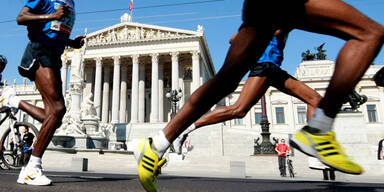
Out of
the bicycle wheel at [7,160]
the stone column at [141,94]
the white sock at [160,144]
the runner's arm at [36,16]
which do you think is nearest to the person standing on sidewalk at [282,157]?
the bicycle wheel at [7,160]

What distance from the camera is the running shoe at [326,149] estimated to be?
4.78ft

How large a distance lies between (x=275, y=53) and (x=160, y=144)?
2164 mm

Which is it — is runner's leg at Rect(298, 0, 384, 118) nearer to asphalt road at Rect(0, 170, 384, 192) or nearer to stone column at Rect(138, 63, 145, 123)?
asphalt road at Rect(0, 170, 384, 192)

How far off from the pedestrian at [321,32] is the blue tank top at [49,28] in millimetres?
2240

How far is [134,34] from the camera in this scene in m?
41.9

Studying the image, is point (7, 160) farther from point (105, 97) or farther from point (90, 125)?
point (105, 97)

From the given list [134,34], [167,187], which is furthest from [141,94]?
[167,187]

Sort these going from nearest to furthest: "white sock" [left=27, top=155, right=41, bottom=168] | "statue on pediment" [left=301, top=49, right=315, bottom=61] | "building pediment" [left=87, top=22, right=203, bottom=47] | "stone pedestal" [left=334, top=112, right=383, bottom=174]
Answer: "white sock" [left=27, top=155, right=41, bottom=168]
"stone pedestal" [left=334, top=112, right=383, bottom=174]
"building pediment" [left=87, top=22, right=203, bottom=47]
"statue on pediment" [left=301, top=49, right=315, bottom=61]

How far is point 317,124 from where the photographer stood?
153 cm

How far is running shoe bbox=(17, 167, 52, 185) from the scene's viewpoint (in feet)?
9.01

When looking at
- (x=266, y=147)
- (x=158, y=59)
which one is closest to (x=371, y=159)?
(x=266, y=147)

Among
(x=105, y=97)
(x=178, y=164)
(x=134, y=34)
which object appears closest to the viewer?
(x=178, y=164)

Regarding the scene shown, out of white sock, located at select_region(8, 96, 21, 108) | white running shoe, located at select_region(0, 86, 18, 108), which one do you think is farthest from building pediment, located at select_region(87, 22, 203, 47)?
white sock, located at select_region(8, 96, 21, 108)

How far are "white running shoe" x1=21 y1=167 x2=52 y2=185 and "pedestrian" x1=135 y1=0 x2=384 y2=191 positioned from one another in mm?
2032
